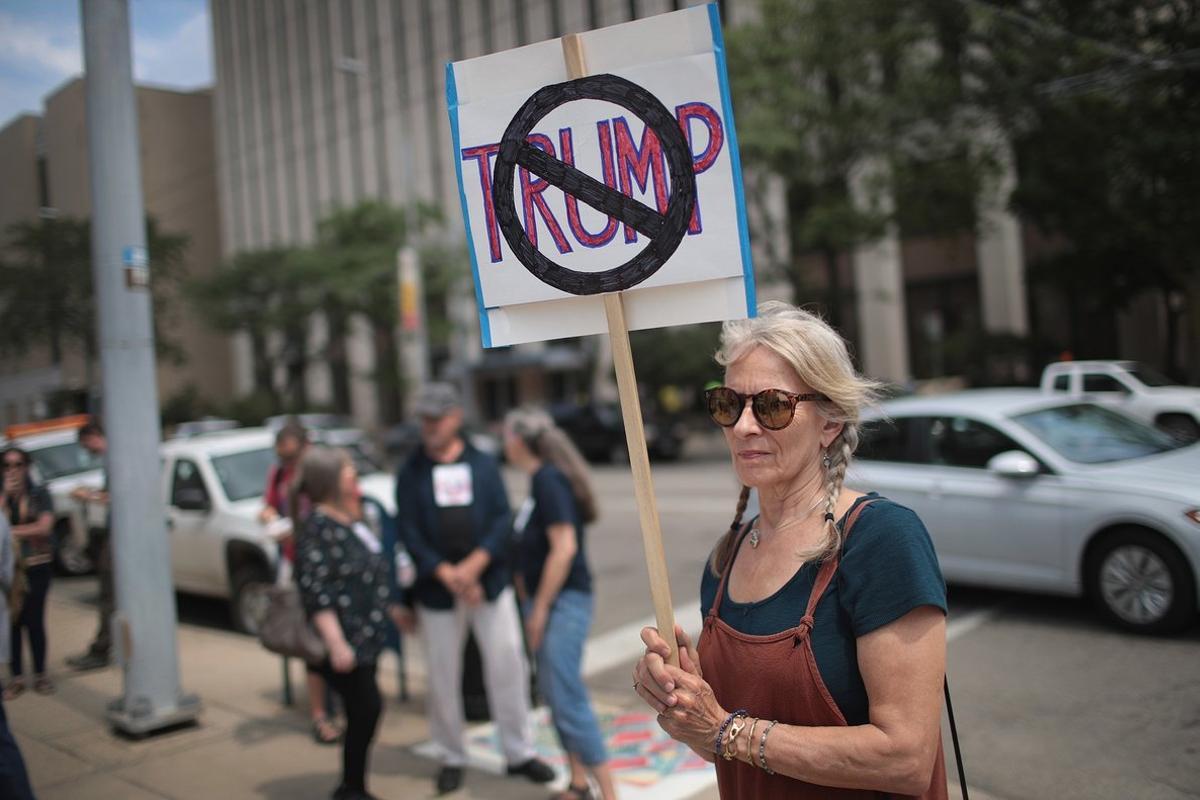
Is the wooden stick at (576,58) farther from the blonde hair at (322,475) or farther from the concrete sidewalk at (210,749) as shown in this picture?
the concrete sidewalk at (210,749)

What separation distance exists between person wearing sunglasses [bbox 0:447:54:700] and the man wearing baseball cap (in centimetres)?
235

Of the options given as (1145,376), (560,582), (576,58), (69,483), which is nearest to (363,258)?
(69,483)

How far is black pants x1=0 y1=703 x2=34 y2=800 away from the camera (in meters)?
3.20

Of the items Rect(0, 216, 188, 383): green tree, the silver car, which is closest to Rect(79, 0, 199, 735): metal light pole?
Rect(0, 216, 188, 383): green tree

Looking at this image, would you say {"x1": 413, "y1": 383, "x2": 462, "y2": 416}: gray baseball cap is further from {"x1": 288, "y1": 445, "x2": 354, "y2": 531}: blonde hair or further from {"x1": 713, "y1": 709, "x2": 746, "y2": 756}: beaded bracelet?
{"x1": 713, "y1": 709, "x2": 746, "y2": 756}: beaded bracelet

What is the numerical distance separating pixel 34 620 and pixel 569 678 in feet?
11.1

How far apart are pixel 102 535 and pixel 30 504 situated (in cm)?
175

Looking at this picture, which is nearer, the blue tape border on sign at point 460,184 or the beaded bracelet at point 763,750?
the beaded bracelet at point 763,750

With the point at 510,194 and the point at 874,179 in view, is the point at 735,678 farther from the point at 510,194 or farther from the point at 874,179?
the point at 874,179

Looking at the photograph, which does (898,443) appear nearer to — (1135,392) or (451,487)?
(451,487)

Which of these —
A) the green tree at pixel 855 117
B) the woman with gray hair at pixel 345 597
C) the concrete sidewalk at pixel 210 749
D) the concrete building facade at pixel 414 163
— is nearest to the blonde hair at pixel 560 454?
the woman with gray hair at pixel 345 597

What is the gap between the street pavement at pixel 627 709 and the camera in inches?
→ 179

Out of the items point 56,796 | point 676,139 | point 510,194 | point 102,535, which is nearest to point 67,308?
point 102,535

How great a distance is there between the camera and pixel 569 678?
178 inches
